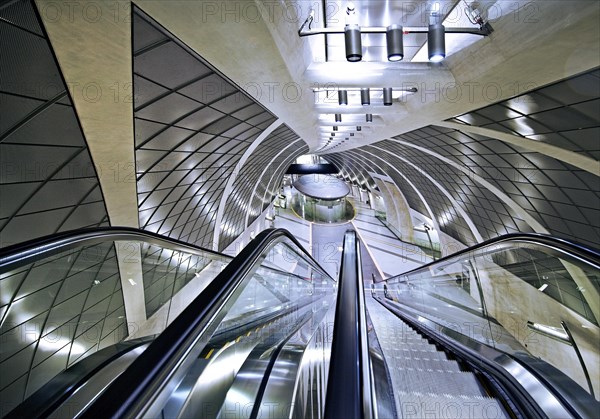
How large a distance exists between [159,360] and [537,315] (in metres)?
3.65

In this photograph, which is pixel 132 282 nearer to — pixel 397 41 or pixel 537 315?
pixel 537 315

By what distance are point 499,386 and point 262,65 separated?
17.7 feet

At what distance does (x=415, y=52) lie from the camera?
22.9ft

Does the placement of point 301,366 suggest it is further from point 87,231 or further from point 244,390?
point 87,231

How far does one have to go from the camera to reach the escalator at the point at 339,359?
105 centimetres

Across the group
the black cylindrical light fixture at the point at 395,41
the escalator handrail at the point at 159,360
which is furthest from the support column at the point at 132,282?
the black cylindrical light fixture at the point at 395,41

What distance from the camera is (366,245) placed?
86.8 feet

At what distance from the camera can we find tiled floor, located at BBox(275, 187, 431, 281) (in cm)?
2139

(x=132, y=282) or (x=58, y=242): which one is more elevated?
(x=58, y=242)

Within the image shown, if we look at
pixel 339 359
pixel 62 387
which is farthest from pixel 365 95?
pixel 62 387

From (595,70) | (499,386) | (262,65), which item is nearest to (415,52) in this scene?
(595,70)

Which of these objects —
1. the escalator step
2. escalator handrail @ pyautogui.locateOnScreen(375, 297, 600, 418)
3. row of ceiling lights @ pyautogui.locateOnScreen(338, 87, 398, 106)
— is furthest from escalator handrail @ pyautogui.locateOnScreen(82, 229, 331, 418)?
row of ceiling lights @ pyautogui.locateOnScreen(338, 87, 398, 106)

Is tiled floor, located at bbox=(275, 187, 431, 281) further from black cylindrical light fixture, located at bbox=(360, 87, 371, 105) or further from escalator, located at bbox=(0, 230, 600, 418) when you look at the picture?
escalator, located at bbox=(0, 230, 600, 418)

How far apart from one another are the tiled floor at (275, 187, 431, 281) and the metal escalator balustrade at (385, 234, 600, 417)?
11.1 metres
